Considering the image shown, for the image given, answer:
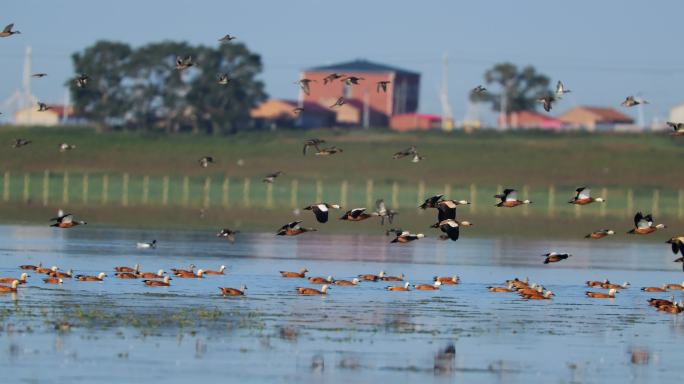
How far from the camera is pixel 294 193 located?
7700cm

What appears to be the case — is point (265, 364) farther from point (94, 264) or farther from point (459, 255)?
point (459, 255)

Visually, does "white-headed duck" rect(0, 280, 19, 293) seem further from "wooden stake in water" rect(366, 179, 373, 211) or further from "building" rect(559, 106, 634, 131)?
"building" rect(559, 106, 634, 131)

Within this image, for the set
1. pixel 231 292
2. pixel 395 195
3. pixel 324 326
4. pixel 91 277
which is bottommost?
pixel 324 326

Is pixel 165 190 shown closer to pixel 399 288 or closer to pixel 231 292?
pixel 399 288

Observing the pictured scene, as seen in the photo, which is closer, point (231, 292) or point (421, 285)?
point (231, 292)

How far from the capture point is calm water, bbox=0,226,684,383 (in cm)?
2406

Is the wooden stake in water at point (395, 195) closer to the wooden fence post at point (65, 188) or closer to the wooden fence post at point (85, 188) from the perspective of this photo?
the wooden fence post at point (85, 188)

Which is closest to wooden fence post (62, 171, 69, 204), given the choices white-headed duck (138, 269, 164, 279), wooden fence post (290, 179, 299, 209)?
wooden fence post (290, 179, 299, 209)

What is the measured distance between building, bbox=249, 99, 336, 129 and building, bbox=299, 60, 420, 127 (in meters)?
3.57

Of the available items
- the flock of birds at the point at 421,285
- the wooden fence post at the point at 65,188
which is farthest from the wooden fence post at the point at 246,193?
the flock of birds at the point at 421,285

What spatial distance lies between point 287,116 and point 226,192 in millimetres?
49933

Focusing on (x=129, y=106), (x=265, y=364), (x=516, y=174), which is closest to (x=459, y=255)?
(x=265, y=364)

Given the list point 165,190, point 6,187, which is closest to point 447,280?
point 165,190

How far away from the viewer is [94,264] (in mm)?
41750
